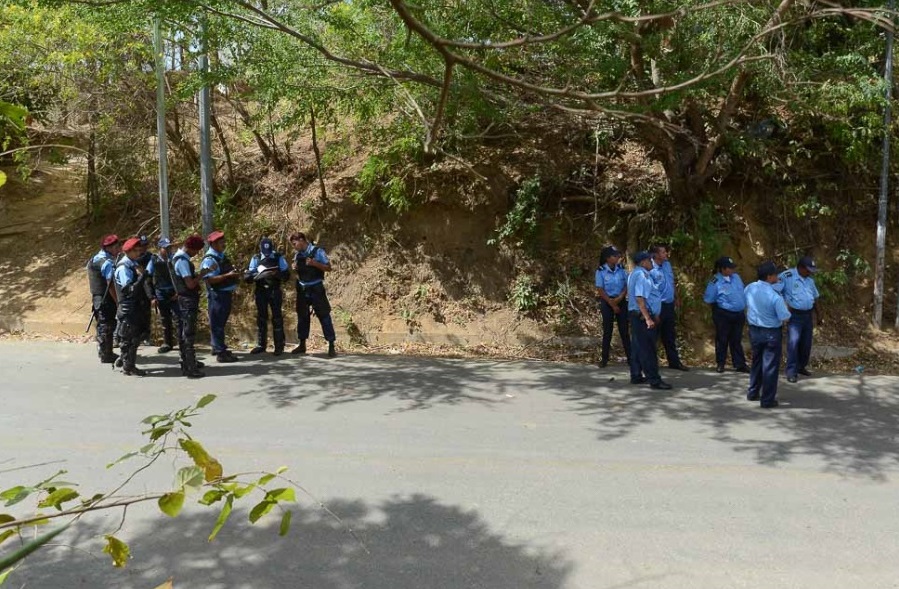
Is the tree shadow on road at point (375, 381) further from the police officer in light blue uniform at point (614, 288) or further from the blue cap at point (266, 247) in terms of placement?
the police officer in light blue uniform at point (614, 288)

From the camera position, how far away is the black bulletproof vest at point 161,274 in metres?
9.70

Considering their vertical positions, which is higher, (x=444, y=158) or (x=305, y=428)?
(x=444, y=158)

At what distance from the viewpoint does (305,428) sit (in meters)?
6.46

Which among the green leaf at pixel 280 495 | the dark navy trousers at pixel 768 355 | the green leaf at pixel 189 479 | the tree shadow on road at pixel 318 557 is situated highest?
the green leaf at pixel 189 479

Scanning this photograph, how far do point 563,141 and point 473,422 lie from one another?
24.6 ft

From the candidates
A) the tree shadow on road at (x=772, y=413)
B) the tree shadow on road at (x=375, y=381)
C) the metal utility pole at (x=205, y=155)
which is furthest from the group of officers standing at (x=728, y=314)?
the metal utility pole at (x=205, y=155)

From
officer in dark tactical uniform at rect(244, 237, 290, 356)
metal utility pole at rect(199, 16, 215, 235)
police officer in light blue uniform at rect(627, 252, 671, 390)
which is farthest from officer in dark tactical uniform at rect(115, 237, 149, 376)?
police officer in light blue uniform at rect(627, 252, 671, 390)

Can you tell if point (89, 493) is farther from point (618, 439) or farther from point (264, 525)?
point (618, 439)

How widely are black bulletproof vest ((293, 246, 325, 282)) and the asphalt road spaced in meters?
1.59

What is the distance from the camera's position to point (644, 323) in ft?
26.1

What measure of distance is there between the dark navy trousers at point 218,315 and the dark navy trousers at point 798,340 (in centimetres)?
716

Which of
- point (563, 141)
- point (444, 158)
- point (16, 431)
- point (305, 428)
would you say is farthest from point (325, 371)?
point (563, 141)

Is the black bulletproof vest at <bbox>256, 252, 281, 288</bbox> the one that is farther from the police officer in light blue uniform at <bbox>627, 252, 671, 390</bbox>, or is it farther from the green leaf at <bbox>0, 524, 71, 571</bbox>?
the green leaf at <bbox>0, 524, 71, 571</bbox>

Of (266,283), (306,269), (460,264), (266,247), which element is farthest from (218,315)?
(460,264)
